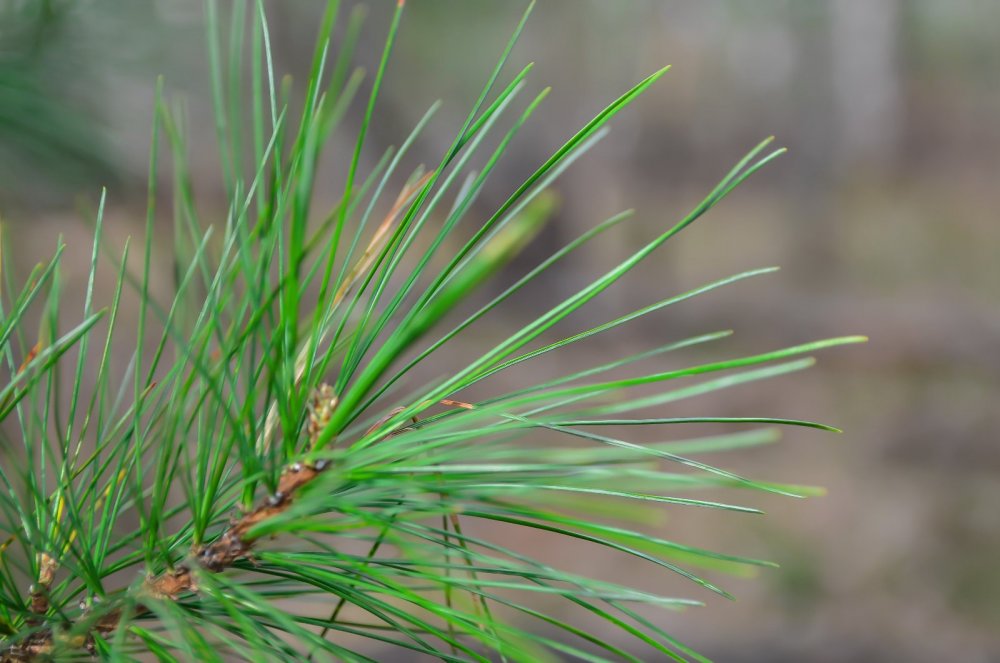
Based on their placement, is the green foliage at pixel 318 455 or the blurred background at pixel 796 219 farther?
the blurred background at pixel 796 219

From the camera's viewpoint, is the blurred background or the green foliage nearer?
the green foliage

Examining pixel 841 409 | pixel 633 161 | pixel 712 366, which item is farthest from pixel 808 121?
pixel 712 366

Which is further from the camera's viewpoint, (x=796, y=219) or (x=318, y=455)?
(x=796, y=219)

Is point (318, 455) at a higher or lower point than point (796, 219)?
higher

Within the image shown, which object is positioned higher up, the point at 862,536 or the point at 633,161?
the point at 633,161

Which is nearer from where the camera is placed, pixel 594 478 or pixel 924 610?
pixel 594 478

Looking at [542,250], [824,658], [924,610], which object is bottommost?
[924,610]

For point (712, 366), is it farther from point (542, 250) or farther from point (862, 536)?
point (862, 536)

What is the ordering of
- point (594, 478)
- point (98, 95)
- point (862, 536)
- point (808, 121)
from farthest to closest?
point (808, 121) → point (862, 536) → point (98, 95) → point (594, 478)
